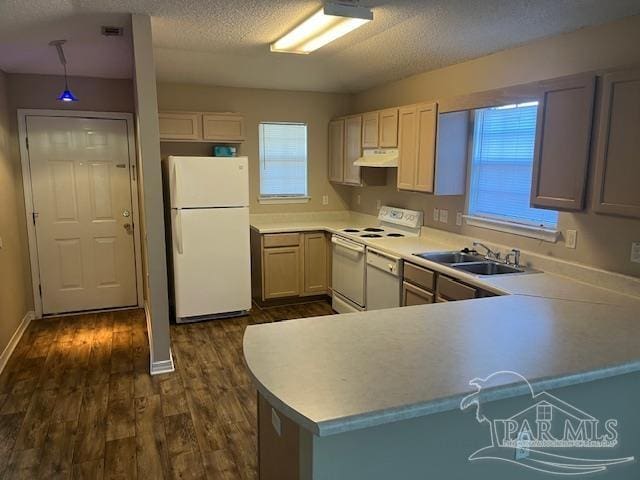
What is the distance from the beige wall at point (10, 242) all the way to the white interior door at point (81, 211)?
14 cm

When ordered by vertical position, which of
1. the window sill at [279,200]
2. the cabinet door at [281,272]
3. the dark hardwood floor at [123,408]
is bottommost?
the dark hardwood floor at [123,408]

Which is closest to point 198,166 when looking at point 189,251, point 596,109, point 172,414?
point 189,251

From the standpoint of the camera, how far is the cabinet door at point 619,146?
7.25ft

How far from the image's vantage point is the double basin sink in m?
3.34

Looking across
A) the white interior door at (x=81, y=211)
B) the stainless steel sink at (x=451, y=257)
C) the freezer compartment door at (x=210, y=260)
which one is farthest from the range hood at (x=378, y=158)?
the white interior door at (x=81, y=211)

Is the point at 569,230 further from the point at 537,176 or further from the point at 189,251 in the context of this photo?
the point at 189,251

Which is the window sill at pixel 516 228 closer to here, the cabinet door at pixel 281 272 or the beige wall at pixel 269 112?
the cabinet door at pixel 281 272

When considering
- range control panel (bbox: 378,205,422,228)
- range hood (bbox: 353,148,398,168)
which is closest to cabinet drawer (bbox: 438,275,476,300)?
range control panel (bbox: 378,205,422,228)

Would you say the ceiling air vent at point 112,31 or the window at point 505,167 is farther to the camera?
the window at point 505,167

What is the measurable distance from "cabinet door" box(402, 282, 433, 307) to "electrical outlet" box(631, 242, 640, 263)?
3.99 feet

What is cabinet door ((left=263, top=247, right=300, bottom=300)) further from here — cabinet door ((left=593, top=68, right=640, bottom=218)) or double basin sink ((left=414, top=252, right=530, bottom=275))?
cabinet door ((left=593, top=68, right=640, bottom=218))

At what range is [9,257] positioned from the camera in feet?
13.7

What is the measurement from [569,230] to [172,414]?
2.79m

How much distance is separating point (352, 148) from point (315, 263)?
4.35 ft
